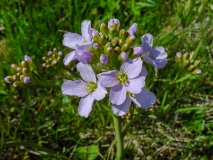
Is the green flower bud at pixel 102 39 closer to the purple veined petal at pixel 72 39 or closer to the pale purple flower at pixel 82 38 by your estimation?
the pale purple flower at pixel 82 38

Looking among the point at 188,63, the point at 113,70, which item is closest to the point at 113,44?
the point at 113,70

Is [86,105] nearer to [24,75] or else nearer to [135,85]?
[135,85]

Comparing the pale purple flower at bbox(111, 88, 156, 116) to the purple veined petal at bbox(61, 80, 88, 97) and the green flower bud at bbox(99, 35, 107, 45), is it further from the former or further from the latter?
the green flower bud at bbox(99, 35, 107, 45)

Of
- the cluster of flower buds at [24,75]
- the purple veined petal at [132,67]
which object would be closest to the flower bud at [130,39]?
the purple veined petal at [132,67]

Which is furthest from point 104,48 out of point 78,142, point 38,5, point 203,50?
point 38,5

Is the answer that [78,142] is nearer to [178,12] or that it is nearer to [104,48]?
[104,48]

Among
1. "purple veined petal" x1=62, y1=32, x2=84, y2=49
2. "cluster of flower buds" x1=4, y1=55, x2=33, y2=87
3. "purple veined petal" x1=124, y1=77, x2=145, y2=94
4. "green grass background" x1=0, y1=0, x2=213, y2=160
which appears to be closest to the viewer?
"purple veined petal" x1=124, y1=77, x2=145, y2=94

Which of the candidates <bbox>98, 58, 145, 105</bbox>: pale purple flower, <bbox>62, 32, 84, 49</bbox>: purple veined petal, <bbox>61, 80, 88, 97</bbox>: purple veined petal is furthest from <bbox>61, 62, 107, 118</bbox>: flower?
<bbox>62, 32, 84, 49</bbox>: purple veined petal
